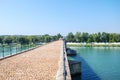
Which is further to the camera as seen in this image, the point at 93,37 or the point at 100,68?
the point at 93,37

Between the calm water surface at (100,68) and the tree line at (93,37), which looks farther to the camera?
the tree line at (93,37)

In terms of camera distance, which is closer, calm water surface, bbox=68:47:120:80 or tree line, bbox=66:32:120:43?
calm water surface, bbox=68:47:120:80

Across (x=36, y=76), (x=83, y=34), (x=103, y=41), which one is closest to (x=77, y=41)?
(x=83, y=34)

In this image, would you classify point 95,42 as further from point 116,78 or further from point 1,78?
point 1,78

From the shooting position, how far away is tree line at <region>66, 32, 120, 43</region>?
14838cm

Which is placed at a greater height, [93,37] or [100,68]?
[93,37]

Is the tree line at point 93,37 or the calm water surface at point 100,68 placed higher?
the tree line at point 93,37

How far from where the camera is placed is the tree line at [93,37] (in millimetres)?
148375

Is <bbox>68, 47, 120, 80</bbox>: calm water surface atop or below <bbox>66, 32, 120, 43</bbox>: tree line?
below

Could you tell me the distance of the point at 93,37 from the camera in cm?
15412

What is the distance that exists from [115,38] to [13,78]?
14058 centimetres

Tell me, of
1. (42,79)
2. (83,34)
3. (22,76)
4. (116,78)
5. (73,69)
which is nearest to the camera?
(42,79)

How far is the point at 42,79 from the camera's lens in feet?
33.9

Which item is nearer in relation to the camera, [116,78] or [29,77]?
[29,77]
